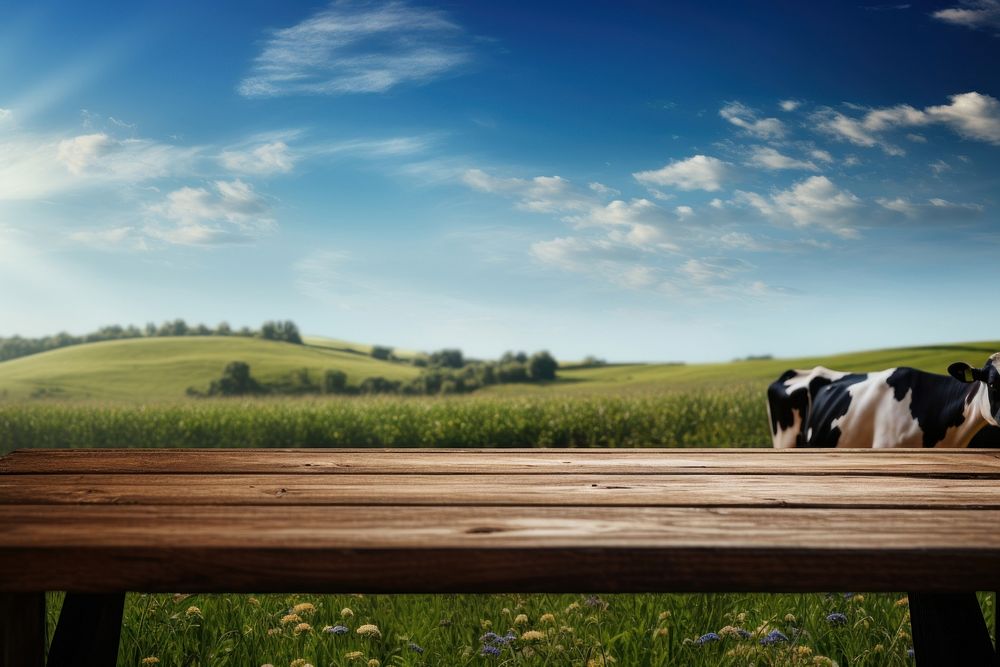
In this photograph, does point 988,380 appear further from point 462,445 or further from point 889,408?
point 462,445

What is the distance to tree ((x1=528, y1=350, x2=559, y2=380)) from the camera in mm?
16766

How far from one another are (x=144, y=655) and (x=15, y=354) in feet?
71.4

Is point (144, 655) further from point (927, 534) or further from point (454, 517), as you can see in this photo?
point (927, 534)

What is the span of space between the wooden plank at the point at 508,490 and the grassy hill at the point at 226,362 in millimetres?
13565

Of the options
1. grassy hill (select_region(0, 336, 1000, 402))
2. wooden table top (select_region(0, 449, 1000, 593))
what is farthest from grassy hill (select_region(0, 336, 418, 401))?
wooden table top (select_region(0, 449, 1000, 593))

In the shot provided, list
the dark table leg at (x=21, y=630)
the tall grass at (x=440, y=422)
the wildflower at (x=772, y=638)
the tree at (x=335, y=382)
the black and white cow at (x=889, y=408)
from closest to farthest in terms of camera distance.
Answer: the dark table leg at (x=21, y=630), the wildflower at (x=772, y=638), the black and white cow at (x=889, y=408), the tall grass at (x=440, y=422), the tree at (x=335, y=382)

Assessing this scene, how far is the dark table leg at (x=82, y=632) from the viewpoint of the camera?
1764 mm

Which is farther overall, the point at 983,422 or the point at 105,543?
the point at 983,422

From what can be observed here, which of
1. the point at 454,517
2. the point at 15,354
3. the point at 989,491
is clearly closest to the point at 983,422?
the point at 989,491

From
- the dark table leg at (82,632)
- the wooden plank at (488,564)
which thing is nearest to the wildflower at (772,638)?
the wooden plank at (488,564)

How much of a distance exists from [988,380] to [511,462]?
98.6 inches

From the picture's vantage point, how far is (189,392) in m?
18.2

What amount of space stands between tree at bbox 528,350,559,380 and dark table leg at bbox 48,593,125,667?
49.0ft

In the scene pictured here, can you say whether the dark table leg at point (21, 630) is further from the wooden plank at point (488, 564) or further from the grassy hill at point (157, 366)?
the grassy hill at point (157, 366)
